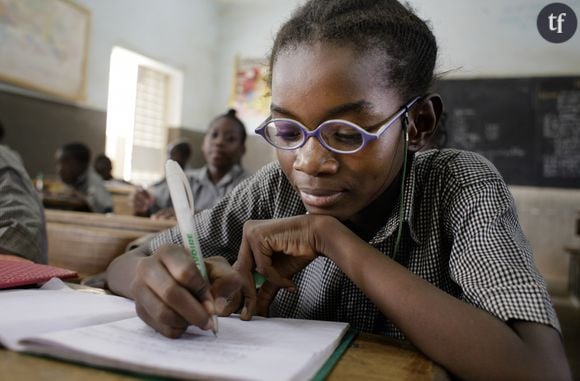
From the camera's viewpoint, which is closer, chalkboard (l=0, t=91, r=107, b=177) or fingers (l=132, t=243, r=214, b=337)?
fingers (l=132, t=243, r=214, b=337)

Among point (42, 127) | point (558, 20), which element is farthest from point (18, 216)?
point (42, 127)

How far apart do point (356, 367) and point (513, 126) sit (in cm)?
500

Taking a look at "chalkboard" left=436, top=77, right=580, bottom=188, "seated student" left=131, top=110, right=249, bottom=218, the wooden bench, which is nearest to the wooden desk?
the wooden bench

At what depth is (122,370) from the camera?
0.46m

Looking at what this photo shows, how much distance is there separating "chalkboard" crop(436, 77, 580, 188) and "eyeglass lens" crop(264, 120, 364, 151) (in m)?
4.33

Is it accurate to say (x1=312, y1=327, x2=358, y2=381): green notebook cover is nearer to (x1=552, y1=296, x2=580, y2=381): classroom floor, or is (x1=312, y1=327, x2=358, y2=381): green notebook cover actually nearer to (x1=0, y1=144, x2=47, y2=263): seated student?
(x1=0, y1=144, x2=47, y2=263): seated student

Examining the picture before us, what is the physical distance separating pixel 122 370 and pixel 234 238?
602 mm

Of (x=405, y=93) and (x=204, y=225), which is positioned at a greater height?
(x=405, y=93)

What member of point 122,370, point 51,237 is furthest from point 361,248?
point 51,237

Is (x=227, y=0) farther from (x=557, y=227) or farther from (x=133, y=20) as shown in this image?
(x=557, y=227)

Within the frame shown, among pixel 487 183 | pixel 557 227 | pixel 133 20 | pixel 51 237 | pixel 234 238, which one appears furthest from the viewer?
pixel 133 20

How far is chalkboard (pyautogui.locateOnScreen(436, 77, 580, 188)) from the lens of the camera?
4.82 m

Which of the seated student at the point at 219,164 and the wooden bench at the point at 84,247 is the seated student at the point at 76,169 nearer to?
the seated student at the point at 219,164

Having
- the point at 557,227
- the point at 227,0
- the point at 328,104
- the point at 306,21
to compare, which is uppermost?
the point at 227,0
